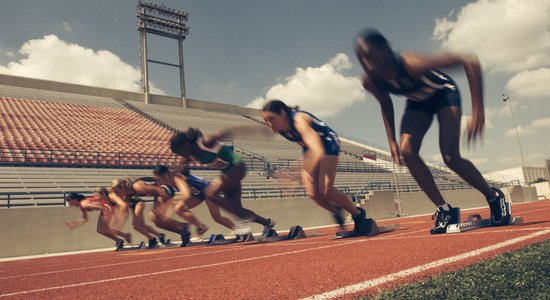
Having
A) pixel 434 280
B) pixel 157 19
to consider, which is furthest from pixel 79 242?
pixel 157 19

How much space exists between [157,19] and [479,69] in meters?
40.3

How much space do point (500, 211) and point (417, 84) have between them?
5.37 feet

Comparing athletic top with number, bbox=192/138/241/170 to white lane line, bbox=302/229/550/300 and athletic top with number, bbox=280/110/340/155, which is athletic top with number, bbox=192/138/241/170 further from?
white lane line, bbox=302/229/550/300

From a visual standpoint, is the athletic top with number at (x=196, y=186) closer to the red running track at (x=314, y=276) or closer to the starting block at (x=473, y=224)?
the red running track at (x=314, y=276)

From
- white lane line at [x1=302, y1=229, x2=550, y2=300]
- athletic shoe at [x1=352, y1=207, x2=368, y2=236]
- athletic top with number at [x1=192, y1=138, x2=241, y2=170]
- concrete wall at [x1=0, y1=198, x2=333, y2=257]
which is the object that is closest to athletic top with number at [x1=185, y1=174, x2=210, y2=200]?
athletic top with number at [x1=192, y1=138, x2=241, y2=170]

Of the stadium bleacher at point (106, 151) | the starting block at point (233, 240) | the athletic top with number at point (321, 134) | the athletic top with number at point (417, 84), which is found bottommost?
the starting block at point (233, 240)

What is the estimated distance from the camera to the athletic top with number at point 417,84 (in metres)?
3.45

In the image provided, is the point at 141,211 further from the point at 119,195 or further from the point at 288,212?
the point at 288,212

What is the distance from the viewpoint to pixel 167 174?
295 inches

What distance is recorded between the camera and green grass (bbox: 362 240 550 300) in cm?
149

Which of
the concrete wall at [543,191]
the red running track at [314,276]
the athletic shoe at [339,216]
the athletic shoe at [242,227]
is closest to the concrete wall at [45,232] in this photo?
the athletic shoe at [242,227]

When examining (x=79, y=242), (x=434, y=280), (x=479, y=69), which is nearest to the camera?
(x=434, y=280)

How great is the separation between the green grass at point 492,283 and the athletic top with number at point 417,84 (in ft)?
5.84

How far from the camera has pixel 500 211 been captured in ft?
13.1
